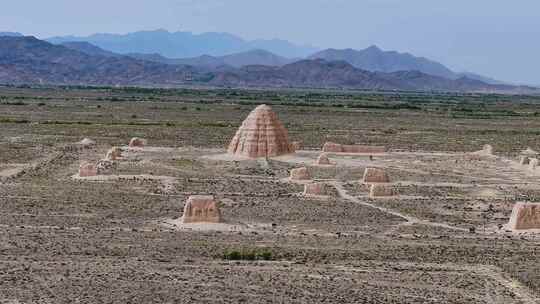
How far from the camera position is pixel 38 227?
24.5 metres

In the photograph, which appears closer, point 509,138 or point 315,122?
point 509,138

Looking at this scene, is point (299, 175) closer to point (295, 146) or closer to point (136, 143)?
point (295, 146)

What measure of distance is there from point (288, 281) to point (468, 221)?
36.4 ft

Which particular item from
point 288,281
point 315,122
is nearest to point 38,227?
point 288,281

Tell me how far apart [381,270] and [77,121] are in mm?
56645

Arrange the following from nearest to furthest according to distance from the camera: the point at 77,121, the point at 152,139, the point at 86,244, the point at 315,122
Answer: the point at 86,244 < the point at 152,139 < the point at 77,121 < the point at 315,122

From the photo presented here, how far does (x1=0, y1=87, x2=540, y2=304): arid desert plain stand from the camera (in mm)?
18438

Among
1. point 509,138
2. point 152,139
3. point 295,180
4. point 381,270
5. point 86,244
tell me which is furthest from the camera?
point 509,138

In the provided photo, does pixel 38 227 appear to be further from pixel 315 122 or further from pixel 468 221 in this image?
pixel 315 122

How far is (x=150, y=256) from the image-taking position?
21.0 metres

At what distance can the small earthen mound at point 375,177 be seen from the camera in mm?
36281

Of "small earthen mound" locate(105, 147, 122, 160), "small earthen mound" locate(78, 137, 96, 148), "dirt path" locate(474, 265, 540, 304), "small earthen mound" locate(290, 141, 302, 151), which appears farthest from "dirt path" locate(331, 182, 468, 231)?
"small earthen mound" locate(78, 137, 96, 148)

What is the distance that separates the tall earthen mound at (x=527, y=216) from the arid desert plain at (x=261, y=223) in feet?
0.20

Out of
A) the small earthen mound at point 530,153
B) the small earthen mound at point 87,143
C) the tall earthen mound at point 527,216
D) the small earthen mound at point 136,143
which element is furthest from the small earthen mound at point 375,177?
the small earthen mound at point 87,143
